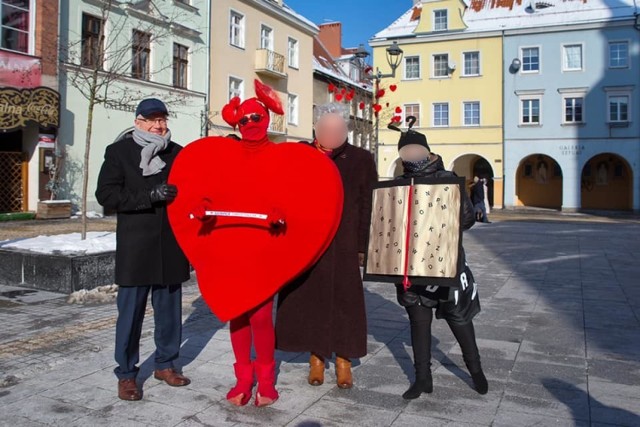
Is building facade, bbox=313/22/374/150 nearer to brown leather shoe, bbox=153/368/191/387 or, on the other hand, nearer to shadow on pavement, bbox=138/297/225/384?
shadow on pavement, bbox=138/297/225/384

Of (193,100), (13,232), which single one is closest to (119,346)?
(13,232)

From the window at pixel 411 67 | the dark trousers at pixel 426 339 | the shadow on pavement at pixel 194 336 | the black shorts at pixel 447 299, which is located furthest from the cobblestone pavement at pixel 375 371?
the window at pixel 411 67

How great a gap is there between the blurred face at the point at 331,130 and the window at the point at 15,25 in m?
17.5

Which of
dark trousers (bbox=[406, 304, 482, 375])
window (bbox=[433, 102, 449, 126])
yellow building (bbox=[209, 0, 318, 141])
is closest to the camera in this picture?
dark trousers (bbox=[406, 304, 482, 375])

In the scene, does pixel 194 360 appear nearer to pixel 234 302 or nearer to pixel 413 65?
pixel 234 302

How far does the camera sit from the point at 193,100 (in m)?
25.9

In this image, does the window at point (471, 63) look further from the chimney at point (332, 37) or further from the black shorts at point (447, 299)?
the black shorts at point (447, 299)

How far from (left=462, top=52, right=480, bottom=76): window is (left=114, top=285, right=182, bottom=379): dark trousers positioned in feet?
119

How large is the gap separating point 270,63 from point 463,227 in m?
27.8

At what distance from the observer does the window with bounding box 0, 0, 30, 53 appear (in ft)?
59.7

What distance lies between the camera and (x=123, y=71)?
63.0ft

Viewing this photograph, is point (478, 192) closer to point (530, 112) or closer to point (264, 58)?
point (264, 58)

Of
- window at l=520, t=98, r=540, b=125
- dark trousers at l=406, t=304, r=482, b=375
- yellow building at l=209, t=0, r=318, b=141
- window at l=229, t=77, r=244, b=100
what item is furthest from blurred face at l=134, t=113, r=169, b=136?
window at l=520, t=98, r=540, b=125

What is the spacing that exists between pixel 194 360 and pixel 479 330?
2.80 metres
